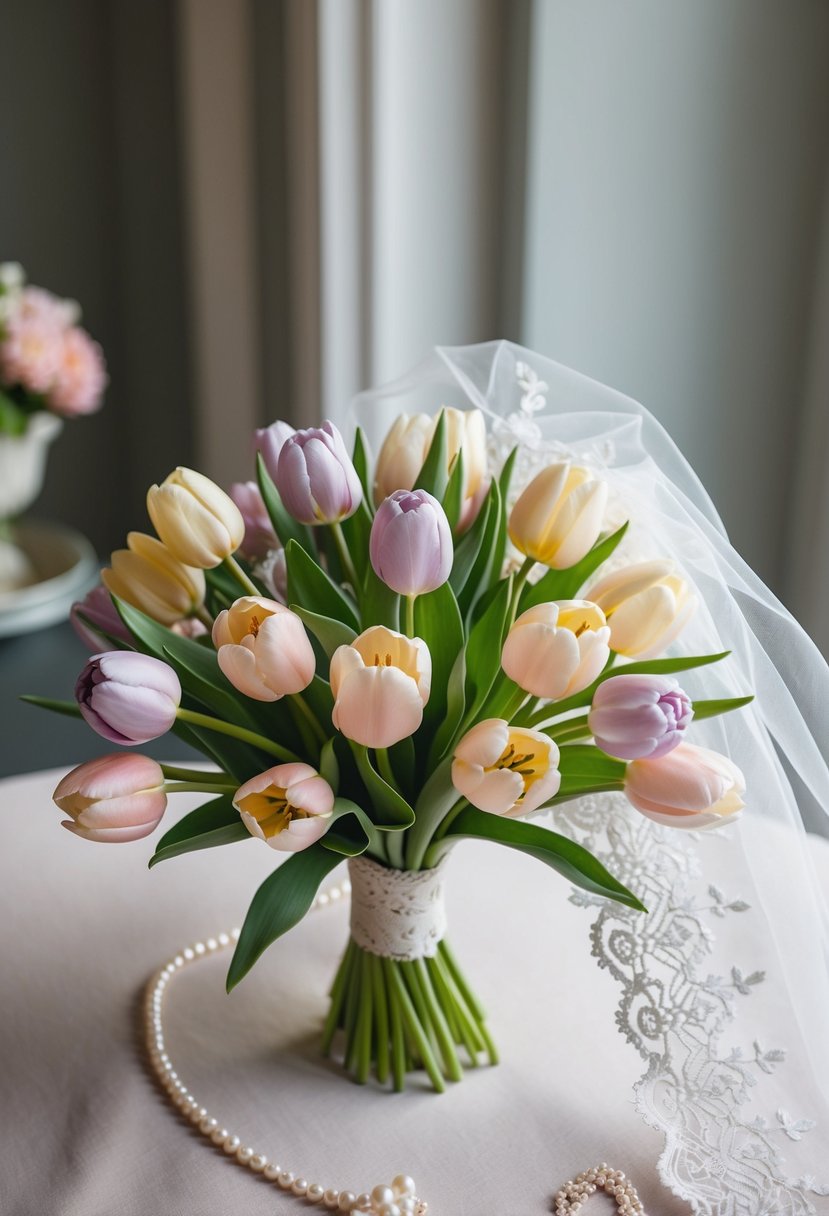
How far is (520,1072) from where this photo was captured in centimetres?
66

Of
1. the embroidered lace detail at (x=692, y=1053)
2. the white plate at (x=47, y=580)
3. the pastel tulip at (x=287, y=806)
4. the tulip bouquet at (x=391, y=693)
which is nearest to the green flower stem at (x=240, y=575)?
the tulip bouquet at (x=391, y=693)

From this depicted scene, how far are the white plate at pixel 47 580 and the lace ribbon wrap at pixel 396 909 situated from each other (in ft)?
2.59

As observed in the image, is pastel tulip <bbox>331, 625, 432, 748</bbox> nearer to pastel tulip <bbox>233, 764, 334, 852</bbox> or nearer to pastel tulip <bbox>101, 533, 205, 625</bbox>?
pastel tulip <bbox>233, 764, 334, 852</bbox>

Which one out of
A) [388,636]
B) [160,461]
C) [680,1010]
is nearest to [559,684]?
[388,636]

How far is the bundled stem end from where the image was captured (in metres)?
0.64

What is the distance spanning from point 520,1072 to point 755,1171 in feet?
0.46

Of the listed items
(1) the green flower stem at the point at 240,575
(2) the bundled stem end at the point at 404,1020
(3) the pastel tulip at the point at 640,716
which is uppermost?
(1) the green flower stem at the point at 240,575

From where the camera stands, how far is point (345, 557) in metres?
0.63

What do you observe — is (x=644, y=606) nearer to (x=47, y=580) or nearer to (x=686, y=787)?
(x=686, y=787)

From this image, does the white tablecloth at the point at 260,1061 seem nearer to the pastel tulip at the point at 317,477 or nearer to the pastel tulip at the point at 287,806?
the pastel tulip at the point at 287,806

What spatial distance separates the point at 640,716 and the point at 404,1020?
0.25 meters

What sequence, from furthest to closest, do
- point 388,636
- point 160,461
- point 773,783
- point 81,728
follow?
point 160,461, point 81,728, point 773,783, point 388,636

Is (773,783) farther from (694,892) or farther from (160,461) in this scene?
(160,461)

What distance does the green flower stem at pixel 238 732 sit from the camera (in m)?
0.56
